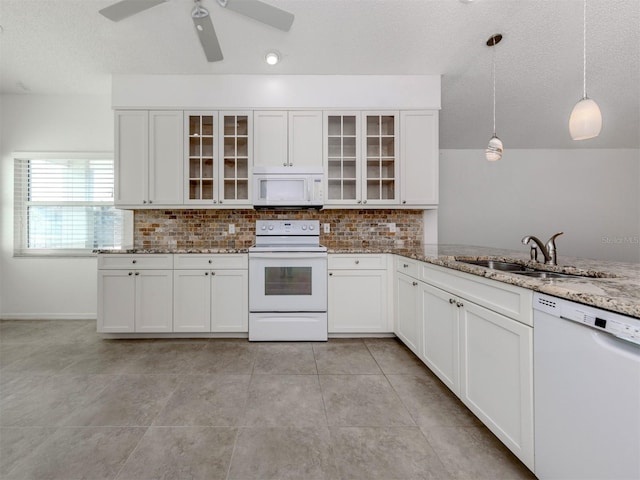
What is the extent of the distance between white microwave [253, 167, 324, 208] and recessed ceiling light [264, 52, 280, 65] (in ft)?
3.34

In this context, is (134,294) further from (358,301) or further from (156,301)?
(358,301)

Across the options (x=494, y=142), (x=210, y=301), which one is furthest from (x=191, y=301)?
(x=494, y=142)

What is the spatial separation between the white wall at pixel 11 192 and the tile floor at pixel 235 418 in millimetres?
1104

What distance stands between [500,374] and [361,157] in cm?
244

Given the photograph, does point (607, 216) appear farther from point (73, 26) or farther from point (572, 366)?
point (73, 26)

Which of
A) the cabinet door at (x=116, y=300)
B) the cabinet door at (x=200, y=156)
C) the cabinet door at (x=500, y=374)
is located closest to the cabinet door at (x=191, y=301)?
the cabinet door at (x=116, y=300)

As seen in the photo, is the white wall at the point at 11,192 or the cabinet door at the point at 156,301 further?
the white wall at the point at 11,192

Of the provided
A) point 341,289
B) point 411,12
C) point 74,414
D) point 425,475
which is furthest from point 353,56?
point 74,414

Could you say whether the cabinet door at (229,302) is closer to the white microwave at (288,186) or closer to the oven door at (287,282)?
the oven door at (287,282)

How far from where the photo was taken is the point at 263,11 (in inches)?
78.6

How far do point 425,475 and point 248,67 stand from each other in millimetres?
3555

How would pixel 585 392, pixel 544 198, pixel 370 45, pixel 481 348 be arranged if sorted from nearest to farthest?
pixel 585 392, pixel 481 348, pixel 370 45, pixel 544 198

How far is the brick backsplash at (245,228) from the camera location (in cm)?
343

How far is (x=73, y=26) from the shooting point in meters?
2.55
